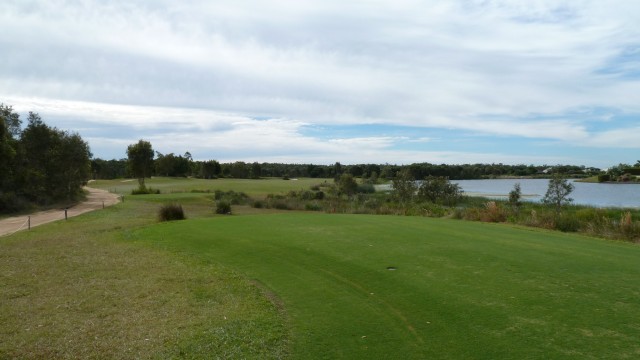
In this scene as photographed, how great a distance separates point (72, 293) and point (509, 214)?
19.4 m

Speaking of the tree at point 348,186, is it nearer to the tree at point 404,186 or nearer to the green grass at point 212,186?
the green grass at point 212,186

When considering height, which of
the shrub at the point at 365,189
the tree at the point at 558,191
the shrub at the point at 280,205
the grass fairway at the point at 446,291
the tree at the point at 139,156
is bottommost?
the shrub at the point at 280,205

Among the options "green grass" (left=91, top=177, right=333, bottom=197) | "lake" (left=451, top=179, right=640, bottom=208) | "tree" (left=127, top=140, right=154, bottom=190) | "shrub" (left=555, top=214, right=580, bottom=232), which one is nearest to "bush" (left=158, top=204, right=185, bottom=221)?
"shrub" (left=555, top=214, right=580, bottom=232)

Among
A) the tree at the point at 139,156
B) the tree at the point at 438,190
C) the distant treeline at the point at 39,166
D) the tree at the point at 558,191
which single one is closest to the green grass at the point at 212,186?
the tree at the point at 139,156

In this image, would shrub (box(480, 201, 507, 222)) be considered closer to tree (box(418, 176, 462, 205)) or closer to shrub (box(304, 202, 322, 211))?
shrub (box(304, 202, 322, 211))

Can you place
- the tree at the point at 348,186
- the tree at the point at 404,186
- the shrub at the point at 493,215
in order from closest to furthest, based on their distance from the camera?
the shrub at the point at 493,215 < the tree at the point at 404,186 < the tree at the point at 348,186

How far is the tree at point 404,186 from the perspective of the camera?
142 feet

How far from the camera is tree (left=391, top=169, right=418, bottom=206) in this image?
4334 cm

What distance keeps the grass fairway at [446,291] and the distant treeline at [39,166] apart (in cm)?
2989

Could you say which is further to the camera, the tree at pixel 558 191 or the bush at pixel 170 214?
the tree at pixel 558 191

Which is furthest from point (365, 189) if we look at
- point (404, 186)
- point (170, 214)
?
point (170, 214)

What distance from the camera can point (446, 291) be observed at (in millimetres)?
8531

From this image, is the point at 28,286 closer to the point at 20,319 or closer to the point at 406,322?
the point at 20,319

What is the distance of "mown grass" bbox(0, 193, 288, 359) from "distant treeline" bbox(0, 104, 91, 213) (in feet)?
90.6
